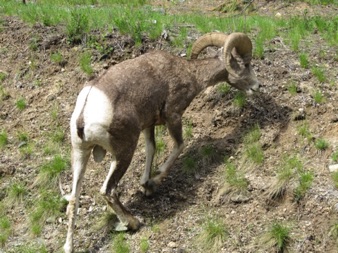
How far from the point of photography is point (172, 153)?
9.12 meters

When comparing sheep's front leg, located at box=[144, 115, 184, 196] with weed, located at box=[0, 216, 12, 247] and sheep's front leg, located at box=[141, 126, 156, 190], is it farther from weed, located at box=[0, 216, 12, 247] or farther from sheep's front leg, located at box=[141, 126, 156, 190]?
weed, located at box=[0, 216, 12, 247]

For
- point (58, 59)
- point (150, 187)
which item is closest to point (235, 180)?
point (150, 187)

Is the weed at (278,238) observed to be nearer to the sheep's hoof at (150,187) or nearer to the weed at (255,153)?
the weed at (255,153)

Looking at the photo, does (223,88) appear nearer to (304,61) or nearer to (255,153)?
(304,61)

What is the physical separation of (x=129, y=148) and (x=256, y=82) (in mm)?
2962

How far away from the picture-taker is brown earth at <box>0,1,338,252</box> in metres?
8.01

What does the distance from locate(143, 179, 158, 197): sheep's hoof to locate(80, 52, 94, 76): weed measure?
3.37m

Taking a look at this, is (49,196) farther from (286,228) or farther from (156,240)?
(286,228)

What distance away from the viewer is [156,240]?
8.20 metres

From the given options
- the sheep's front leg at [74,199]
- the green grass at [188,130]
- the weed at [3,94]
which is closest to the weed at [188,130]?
the green grass at [188,130]

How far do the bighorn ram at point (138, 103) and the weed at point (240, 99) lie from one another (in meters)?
0.19

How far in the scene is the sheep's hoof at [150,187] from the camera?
29.2ft

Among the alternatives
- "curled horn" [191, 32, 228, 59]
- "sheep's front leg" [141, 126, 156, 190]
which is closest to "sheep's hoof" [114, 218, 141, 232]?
"sheep's front leg" [141, 126, 156, 190]

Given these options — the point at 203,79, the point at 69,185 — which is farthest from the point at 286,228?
the point at 69,185
